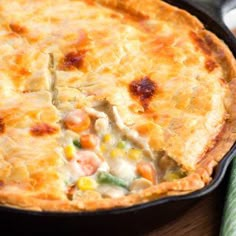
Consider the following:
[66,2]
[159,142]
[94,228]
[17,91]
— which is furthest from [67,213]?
[66,2]

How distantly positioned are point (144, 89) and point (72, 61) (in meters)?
0.46

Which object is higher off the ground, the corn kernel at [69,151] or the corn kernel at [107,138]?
the corn kernel at [107,138]

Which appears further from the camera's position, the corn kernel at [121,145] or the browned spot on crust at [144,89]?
the browned spot on crust at [144,89]

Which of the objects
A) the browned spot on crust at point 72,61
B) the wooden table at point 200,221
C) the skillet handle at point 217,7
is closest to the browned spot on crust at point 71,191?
the wooden table at point 200,221

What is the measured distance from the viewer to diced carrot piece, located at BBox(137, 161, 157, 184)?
328 centimetres

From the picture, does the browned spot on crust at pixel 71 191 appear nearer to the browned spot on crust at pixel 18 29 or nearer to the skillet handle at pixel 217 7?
the browned spot on crust at pixel 18 29

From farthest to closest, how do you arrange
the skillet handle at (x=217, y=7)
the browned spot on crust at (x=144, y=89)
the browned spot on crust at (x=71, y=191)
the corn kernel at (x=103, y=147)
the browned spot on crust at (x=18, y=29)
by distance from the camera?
the skillet handle at (x=217, y=7) → the browned spot on crust at (x=18, y=29) → the browned spot on crust at (x=144, y=89) → the corn kernel at (x=103, y=147) → the browned spot on crust at (x=71, y=191)

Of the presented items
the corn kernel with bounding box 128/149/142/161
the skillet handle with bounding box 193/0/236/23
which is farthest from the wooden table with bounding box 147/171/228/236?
the skillet handle with bounding box 193/0/236/23

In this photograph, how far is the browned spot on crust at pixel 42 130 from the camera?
3.37m

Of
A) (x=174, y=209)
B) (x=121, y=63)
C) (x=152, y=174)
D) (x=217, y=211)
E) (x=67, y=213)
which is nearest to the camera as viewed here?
(x=67, y=213)

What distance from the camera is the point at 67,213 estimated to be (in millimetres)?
2844

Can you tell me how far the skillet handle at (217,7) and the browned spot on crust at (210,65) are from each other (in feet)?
1.25

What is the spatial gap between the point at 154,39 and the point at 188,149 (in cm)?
100

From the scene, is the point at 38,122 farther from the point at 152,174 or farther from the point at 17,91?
the point at 152,174
